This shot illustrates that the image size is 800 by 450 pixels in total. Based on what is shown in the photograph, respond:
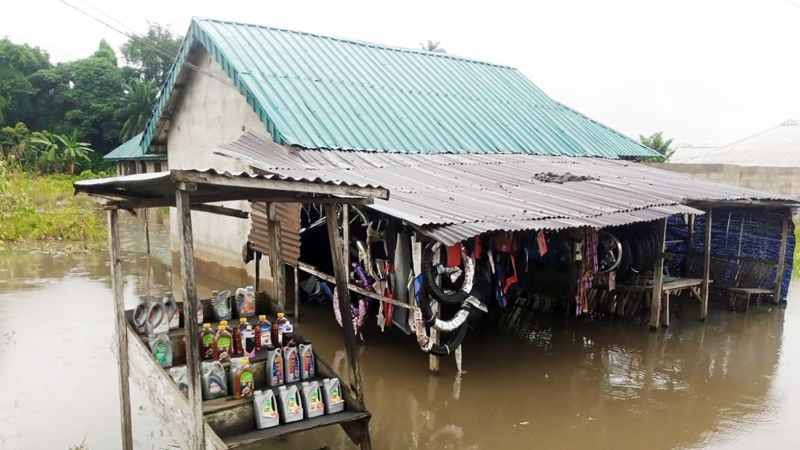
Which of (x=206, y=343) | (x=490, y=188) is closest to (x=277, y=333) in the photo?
(x=206, y=343)

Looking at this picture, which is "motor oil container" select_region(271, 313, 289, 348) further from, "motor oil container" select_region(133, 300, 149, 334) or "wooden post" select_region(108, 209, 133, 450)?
"wooden post" select_region(108, 209, 133, 450)

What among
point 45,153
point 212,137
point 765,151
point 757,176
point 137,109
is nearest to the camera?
point 212,137

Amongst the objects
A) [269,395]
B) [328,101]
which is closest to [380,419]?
[269,395]

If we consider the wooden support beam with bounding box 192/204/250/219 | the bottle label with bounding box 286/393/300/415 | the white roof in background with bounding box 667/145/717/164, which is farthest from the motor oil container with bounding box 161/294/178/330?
the white roof in background with bounding box 667/145/717/164

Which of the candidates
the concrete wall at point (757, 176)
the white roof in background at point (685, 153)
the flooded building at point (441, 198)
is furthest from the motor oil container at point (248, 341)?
the white roof in background at point (685, 153)

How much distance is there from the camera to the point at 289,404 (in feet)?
13.7

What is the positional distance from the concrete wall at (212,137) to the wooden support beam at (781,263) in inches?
353

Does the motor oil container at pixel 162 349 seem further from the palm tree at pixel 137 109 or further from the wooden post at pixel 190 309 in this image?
the palm tree at pixel 137 109

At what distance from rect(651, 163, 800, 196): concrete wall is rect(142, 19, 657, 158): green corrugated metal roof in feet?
11.3

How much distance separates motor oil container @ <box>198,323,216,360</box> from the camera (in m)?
4.52

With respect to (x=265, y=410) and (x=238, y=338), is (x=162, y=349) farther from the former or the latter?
(x=265, y=410)

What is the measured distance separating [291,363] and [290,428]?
56 centimetres

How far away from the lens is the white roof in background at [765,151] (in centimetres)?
2344

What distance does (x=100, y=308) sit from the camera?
9.73m
